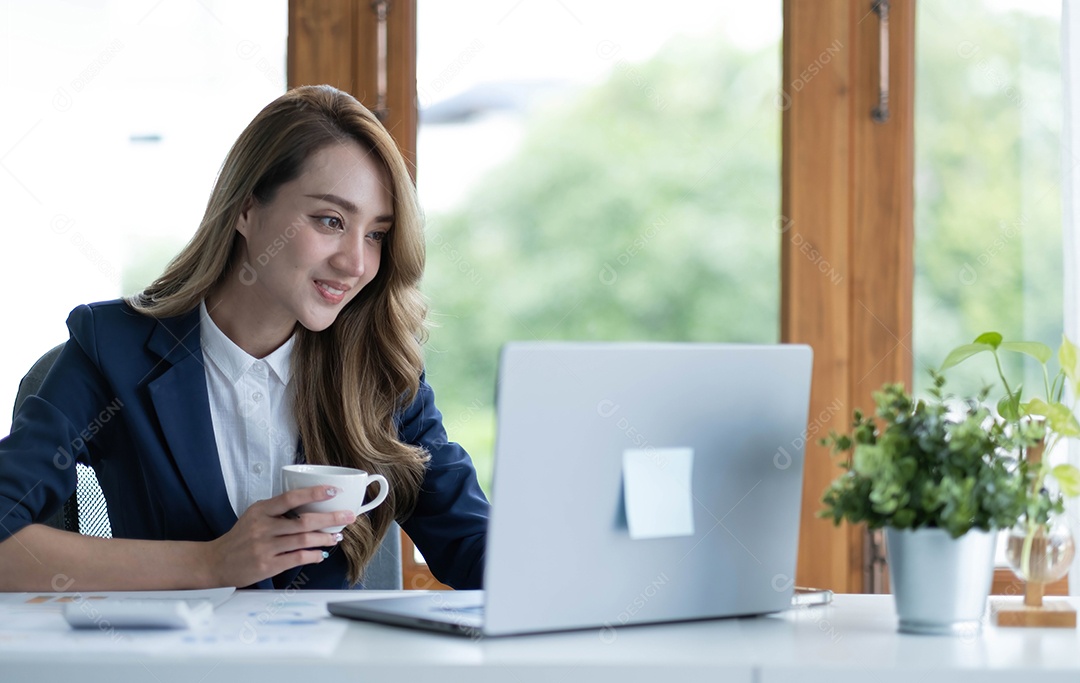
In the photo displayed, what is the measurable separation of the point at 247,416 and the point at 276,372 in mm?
88

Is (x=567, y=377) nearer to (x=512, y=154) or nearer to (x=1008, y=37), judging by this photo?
(x=512, y=154)

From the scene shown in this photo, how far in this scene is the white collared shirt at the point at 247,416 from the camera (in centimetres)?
166

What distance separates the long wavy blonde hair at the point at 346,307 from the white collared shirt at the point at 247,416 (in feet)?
0.10

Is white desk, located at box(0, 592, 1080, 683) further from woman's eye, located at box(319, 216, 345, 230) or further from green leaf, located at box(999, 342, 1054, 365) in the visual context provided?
woman's eye, located at box(319, 216, 345, 230)

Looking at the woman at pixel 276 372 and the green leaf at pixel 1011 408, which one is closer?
the green leaf at pixel 1011 408

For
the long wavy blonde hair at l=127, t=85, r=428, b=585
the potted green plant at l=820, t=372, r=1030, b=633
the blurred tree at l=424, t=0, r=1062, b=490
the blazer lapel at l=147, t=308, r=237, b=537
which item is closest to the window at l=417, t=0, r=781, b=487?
the blurred tree at l=424, t=0, r=1062, b=490

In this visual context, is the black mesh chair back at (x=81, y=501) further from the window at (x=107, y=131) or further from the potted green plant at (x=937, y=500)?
the potted green plant at (x=937, y=500)

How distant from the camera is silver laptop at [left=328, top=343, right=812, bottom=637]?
100 cm

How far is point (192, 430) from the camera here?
1.62 meters

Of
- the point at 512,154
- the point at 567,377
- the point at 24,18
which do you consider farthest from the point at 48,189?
the point at 567,377

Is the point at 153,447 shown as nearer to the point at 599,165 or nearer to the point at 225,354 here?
the point at 225,354

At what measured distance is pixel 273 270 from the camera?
1707mm

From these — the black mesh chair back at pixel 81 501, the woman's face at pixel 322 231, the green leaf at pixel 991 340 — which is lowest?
the black mesh chair back at pixel 81 501

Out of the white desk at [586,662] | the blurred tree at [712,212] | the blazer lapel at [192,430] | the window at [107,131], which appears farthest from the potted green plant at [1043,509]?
the window at [107,131]
